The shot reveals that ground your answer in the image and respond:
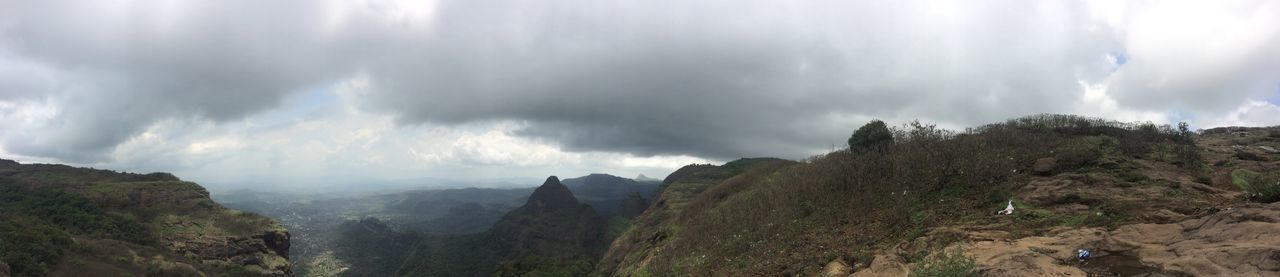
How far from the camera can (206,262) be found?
81.3 meters

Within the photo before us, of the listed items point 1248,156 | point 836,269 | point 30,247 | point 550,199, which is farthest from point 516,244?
point 1248,156

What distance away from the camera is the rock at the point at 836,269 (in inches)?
632

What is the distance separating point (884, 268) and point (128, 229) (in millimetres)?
115671

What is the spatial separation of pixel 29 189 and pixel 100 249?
5893 centimetres

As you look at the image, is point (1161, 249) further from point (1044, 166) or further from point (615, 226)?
point (615, 226)

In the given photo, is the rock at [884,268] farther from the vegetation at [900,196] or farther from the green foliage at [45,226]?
the green foliage at [45,226]

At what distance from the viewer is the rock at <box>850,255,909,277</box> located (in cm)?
1450

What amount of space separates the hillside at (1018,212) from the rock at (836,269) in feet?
0.33

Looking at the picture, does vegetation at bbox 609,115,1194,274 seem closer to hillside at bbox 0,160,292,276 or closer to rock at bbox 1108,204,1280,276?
rock at bbox 1108,204,1280,276

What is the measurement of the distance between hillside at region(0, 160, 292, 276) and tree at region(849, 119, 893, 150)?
86.4m

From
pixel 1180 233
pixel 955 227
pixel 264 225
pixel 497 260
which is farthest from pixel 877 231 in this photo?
pixel 497 260

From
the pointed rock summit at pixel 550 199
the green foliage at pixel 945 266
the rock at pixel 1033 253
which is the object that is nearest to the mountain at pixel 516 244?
the pointed rock summit at pixel 550 199

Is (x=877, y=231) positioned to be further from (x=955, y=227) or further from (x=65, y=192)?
(x=65, y=192)

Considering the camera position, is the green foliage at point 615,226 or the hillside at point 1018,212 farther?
the green foliage at point 615,226
